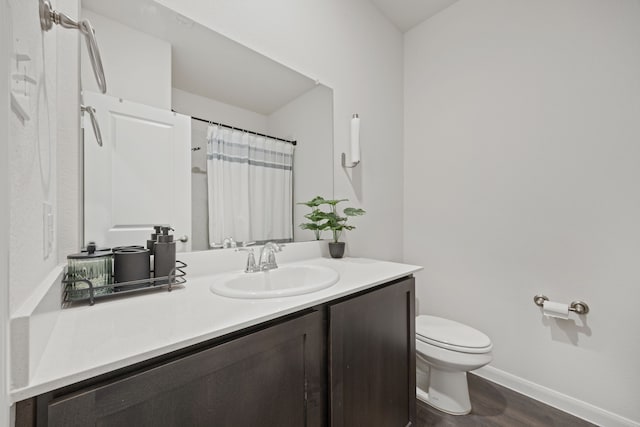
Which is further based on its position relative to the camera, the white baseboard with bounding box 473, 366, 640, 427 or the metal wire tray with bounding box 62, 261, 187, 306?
the white baseboard with bounding box 473, 366, 640, 427

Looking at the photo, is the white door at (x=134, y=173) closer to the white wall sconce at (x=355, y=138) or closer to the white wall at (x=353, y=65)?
the white wall at (x=353, y=65)

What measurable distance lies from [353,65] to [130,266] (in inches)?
68.0

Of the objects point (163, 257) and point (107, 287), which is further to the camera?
point (163, 257)

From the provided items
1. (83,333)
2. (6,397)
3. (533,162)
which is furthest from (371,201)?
(6,397)

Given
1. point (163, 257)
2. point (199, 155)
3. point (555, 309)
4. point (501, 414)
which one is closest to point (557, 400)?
point (501, 414)

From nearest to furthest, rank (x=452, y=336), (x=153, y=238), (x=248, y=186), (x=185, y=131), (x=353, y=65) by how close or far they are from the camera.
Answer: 1. (x=153, y=238)
2. (x=185, y=131)
3. (x=248, y=186)
4. (x=452, y=336)
5. (x=353, y=65)

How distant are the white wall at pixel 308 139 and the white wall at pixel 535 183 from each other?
0.90 m

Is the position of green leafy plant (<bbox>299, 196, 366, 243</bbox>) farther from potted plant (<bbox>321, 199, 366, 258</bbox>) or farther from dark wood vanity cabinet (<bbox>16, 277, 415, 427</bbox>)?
dark wood vanity cabinet (<bbox>16, 277, 415, 427</bbox>)

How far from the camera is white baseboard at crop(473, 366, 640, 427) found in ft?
4.38

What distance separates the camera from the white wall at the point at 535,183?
4.37ft

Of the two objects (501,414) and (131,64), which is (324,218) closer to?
(131,64)

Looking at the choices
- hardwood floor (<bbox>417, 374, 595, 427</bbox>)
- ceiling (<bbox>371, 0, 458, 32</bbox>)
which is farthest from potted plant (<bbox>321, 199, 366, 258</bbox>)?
ceiling (<bbox>371, 0, 458, 32</bbox>)

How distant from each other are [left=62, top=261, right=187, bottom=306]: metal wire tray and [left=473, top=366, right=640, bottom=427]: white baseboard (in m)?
1.98

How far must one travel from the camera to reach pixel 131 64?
1000mm
